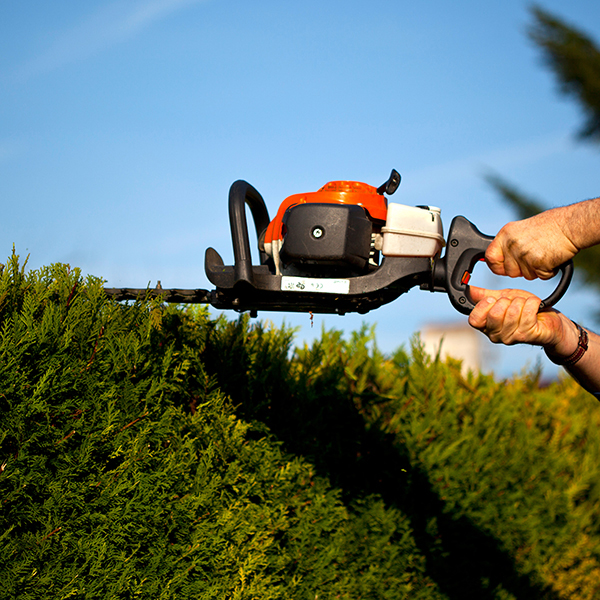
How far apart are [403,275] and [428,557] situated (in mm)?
2603

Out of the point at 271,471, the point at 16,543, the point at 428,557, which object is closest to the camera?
the point at 16,543

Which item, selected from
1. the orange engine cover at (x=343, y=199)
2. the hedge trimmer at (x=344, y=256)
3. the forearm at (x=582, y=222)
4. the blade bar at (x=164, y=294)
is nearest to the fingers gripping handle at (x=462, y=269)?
the hedge trimmer at (x=344, y=256)

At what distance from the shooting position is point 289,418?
11.4 ft

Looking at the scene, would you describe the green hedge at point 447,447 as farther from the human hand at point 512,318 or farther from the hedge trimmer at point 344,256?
the human hand at point 512,318

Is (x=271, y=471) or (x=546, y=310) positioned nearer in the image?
(x=546, y=310)

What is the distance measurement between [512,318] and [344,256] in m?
0.83

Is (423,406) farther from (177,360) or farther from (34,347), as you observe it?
(34,347)

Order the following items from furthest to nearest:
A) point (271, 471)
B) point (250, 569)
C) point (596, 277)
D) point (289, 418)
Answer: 1. point (596, 277)
2. point (289, 418)
3. point (271, 471)
4. point (250, 569)

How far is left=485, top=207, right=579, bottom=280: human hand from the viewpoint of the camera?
8.18ft

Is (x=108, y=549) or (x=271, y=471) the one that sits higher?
(x=271, y=471)

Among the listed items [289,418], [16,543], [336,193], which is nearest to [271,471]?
[289,418]

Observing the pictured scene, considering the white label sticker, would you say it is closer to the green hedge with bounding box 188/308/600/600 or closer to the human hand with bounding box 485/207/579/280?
the human hand with bounding box 485/207/579/280

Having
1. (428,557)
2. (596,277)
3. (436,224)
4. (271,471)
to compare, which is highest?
(596,277)

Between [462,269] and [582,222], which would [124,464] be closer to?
[462,269]
